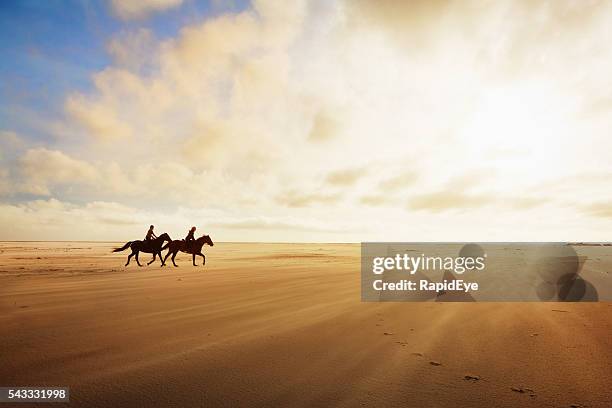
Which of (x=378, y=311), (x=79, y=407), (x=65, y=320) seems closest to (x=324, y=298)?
(x=378, y=311)

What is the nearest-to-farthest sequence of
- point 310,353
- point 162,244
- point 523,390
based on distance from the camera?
point 523,390 → point 310,353 → point 162,244

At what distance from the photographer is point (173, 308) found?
25.7 feet

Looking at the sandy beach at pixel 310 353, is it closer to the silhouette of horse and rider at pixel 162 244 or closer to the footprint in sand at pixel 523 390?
the footprint in sand at pixel 523 390

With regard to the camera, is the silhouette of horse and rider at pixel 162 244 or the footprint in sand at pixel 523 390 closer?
the footprint in sand at pixel 523 390

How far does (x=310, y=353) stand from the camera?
479 centimetres

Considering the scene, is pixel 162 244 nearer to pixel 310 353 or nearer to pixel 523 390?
pixel 310 353

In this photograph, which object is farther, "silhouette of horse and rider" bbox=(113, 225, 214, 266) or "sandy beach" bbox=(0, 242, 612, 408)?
"silhouette of horse and rider" bbox=(113, 225, 214, 266)

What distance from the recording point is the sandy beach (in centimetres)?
352

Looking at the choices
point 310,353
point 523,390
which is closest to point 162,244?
point 310,353

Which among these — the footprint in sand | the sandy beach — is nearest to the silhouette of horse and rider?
the sandy beach

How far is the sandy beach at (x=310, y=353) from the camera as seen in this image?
3.52 meters

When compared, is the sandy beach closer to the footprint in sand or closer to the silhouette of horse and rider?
the footprint in sand

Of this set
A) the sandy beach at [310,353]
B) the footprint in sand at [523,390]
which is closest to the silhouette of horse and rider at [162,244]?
the sandy beach at [310,353]

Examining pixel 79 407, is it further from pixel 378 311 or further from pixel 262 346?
pixel 378 311
